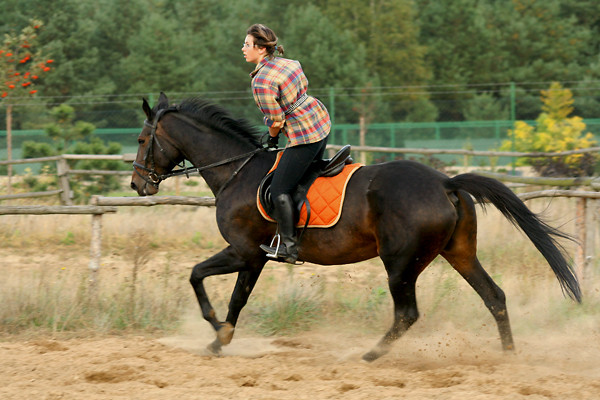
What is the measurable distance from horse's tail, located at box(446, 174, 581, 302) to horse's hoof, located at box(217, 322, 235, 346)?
2.23 metres

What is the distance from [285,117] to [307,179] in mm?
551

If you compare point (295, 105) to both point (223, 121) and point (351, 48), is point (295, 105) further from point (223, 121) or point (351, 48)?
point (351, 48)

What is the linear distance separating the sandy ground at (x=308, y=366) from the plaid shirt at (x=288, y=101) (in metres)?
1.90

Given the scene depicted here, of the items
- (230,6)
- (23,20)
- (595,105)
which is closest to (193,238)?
(595,105)

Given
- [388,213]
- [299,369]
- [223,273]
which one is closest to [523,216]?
[388,213]

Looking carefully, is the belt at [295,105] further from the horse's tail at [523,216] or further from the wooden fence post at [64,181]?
the wooden fence post at [64,181]

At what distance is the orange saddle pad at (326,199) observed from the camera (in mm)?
5789

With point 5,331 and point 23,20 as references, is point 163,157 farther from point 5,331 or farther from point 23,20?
point 23,20

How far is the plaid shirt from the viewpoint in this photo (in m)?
5.75

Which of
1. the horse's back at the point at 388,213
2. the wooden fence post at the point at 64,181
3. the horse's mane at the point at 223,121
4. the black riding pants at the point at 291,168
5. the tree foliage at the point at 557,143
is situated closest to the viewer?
the horse's back at the point at 388,213

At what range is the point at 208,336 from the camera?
6.80 meters

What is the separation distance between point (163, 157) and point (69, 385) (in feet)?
7.42

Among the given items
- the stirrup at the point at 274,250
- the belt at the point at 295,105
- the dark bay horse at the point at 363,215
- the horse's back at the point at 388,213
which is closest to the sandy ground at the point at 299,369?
the dark bay horse at the point at 363,215

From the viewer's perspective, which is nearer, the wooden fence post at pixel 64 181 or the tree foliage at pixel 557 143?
the wooden fence post at pixel 64 181
